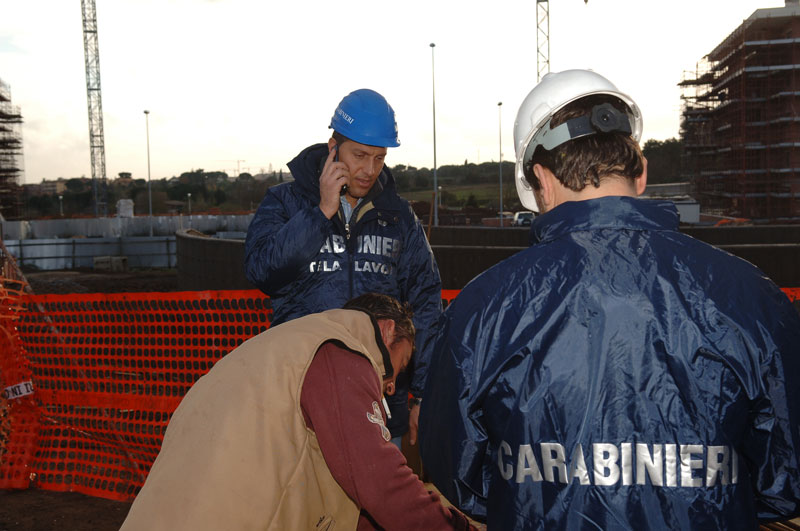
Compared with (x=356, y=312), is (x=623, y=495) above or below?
below

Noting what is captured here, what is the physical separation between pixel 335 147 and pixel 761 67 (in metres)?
69.9

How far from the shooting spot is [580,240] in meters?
1.56

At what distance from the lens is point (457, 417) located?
1.62 m

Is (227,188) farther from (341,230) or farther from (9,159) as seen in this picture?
(341,230)

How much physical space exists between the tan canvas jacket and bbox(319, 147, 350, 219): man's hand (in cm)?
119

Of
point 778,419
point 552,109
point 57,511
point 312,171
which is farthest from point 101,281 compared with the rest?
point 778,419

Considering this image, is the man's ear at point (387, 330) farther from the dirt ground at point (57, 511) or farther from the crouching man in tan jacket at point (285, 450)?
the dirt ground at point (57, 511)

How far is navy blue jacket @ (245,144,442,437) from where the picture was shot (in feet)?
10.9

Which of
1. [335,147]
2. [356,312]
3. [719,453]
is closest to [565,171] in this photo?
[719,453]

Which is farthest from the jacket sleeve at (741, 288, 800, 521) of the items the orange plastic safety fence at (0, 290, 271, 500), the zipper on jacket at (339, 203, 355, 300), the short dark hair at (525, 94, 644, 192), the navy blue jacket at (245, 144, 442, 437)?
the orange plastic safety fence at (0, 290, 271, 500)

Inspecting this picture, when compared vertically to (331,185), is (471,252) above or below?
below

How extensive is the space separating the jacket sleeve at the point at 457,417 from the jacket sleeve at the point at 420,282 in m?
1.93

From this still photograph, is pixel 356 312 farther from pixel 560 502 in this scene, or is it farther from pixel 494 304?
pixel 560 502

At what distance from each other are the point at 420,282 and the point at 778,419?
237 cm
